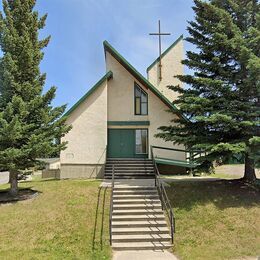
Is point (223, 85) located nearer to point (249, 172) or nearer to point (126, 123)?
point (249, 172)

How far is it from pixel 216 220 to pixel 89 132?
33.9 ft

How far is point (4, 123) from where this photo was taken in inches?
447

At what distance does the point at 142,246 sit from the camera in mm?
9164

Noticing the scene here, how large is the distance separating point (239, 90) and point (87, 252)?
9.08 meters

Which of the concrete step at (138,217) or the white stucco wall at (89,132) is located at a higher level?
the white stucco wall at (89,132)

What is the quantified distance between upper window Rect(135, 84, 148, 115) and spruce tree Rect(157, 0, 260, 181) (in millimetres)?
6044

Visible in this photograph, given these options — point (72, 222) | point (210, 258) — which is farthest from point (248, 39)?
point (72, 222)

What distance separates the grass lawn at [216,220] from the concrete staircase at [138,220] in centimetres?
60

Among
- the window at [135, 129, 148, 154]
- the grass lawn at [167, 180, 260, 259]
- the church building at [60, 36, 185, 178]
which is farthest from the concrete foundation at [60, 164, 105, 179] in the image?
the grass lawn at [167, 180, 260, 259]

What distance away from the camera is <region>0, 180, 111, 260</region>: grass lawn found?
8562 mm

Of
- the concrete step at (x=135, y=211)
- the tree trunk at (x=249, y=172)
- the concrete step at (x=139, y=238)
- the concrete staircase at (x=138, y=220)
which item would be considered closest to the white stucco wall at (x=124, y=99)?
the tree trunk at (x=249, y=172)

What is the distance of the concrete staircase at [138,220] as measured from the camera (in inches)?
370

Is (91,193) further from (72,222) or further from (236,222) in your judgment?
(236,222)

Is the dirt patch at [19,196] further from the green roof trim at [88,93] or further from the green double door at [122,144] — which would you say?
the green double door at [122,144]
